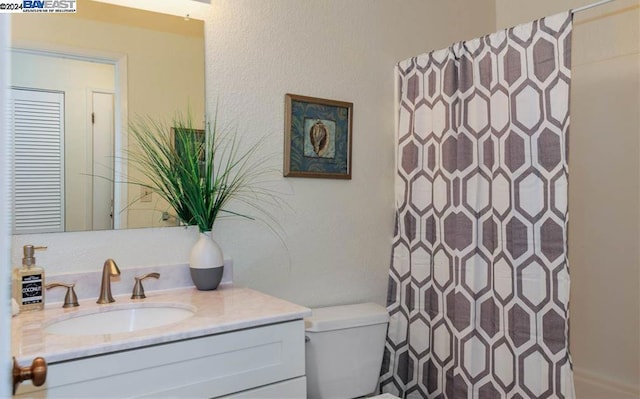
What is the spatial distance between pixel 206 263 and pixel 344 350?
71cm

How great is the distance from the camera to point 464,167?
2109 millimetres

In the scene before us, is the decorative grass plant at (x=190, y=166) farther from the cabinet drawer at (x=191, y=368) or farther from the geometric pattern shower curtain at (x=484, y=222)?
the geometric pattern shower curtain at (x=484, y=222)

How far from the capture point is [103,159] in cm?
172

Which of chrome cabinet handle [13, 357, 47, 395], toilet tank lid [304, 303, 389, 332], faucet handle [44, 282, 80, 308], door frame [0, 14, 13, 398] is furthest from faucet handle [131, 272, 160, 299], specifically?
door frame [0, 14, 13, 398]

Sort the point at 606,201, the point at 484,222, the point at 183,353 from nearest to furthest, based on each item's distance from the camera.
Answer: the point at 183,353, the point at 484,222, the point at 606,201

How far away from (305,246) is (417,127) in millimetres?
780

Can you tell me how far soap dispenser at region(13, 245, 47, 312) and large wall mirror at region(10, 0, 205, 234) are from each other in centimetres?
11

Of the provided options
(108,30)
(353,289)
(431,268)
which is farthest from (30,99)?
(431,268)

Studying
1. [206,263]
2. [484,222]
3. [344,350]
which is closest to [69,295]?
[206,263]

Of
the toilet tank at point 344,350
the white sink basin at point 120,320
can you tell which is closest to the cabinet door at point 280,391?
the white sink basin at point 120,320

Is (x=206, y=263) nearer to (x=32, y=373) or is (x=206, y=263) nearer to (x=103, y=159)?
(x=103, y=159)

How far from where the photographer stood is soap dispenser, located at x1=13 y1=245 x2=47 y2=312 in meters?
1.47

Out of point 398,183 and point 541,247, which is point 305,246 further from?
point 541,247

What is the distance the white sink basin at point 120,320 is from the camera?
1480mm
